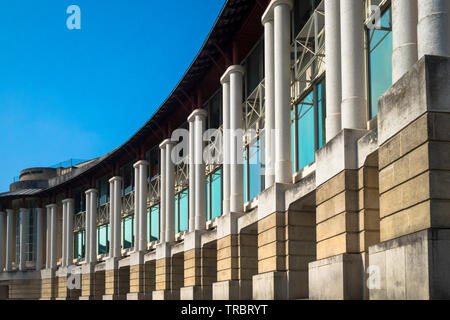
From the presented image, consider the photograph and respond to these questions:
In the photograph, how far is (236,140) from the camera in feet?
108

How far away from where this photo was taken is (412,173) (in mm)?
14125

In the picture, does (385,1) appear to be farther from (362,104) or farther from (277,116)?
(277,116)

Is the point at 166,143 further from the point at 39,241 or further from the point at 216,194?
the point at 39,241

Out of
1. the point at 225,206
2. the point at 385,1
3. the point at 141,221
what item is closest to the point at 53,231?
the point at 141,221

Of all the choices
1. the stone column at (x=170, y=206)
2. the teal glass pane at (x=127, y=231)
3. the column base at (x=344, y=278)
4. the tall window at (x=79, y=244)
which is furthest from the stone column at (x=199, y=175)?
the tall window at (x=79, y=244)

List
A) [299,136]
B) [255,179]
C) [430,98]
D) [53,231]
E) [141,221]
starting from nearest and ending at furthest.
Result: [430,98], [299,136], [255,179], [141,221], [53,231]

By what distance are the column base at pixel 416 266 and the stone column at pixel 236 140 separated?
1748 centimetres

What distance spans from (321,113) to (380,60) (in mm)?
5167

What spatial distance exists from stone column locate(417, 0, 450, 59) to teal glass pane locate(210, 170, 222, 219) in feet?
82.8

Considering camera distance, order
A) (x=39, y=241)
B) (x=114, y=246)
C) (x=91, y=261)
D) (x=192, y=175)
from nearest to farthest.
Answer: (x=192, y=175)
(x=114, y=246)
(x=91, y=261)
(x=39, y=241)

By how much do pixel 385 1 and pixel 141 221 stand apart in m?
32.9

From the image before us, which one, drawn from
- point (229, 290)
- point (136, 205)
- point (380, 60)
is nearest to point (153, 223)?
point (136, 205)

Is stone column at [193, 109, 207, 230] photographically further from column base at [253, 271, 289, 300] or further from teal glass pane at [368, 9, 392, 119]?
teal glass pane at [368, 9, 392, 119]

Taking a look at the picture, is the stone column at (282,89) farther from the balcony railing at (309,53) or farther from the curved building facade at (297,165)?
the balcony railing at (309,53)
